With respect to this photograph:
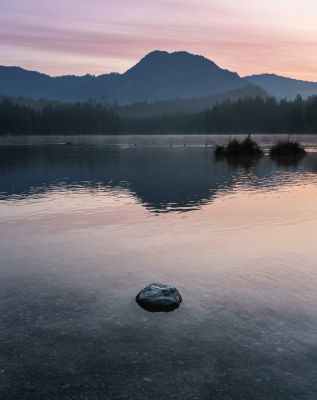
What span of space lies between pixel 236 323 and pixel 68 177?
121 ft

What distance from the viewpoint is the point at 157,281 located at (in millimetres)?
13844

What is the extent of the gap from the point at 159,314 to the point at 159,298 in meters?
0.46

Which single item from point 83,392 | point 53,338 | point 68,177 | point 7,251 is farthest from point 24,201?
point 83,392

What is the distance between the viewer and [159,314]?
1152 centimetres

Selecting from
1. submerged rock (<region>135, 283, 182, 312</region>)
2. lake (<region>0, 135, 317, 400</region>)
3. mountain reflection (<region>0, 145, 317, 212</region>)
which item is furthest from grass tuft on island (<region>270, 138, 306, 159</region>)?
submerged rock (<region>135, 283, 182, 312</region>)

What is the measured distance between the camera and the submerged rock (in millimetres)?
11750

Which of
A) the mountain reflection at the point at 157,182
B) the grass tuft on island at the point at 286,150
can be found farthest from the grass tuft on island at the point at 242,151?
the mountain reflection at the point at 157,182

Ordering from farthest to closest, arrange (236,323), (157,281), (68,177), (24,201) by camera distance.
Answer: (68,177), (24,201), (157,281), (236,323)

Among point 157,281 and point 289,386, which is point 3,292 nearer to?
point 157,281

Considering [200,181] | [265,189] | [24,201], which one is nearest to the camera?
[24,201]

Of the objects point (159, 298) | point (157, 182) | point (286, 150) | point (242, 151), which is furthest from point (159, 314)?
point (286, 150)

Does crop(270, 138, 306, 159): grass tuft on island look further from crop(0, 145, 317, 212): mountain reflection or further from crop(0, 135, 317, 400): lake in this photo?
crop(0, 135, 317, 400): lake

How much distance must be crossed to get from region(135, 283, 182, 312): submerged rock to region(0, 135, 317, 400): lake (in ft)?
0.79

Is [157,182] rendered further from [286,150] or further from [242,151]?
[286,150]
